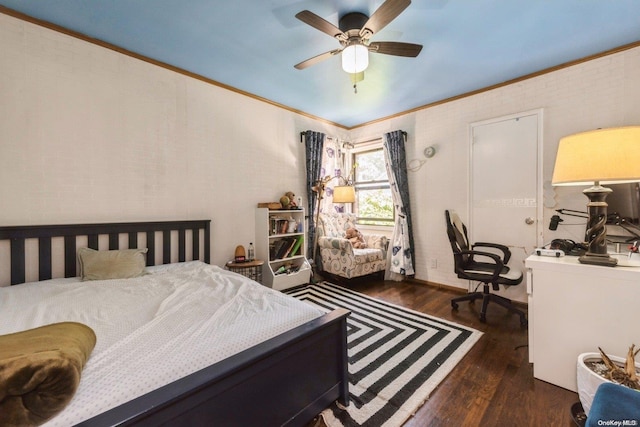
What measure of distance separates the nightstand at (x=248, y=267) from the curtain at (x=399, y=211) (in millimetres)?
1877

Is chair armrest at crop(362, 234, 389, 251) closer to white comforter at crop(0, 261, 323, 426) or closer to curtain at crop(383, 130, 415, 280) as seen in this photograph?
curtain at crop(383, 130, 415, 280)

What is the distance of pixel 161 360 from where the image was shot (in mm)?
930

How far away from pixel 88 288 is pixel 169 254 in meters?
0.88

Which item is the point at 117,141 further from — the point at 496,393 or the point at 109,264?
the point at 496,393

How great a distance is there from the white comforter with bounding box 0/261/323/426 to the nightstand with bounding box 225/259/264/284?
2.93 ft

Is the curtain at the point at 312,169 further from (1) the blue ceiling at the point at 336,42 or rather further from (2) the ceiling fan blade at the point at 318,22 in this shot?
(2) the ceiling fan blade at the point at 318,22

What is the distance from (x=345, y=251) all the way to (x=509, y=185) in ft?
6.69

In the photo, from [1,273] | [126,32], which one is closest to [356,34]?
[126,32]

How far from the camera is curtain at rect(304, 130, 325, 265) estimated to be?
12.5 feet

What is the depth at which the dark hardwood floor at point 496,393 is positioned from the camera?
4.43 ft

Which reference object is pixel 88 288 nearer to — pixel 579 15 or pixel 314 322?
pixel 314 322

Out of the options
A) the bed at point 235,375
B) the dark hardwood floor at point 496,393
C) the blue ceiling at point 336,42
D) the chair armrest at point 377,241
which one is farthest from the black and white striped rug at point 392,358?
the blue ceiling at point 336,42

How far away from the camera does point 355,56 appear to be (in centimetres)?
193

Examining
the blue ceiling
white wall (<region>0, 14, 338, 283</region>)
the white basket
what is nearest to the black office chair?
the white basket
